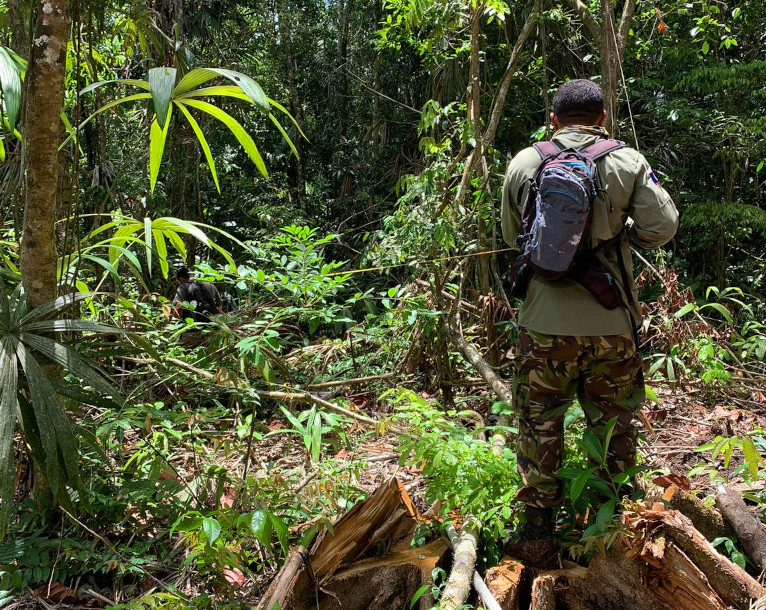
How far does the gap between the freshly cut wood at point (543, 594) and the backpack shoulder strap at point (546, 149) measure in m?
1.44

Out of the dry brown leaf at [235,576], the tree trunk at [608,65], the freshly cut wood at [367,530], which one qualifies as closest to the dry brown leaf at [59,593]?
→ the dry brown leaf at [235,576]

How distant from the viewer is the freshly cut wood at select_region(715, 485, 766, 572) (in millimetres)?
2214

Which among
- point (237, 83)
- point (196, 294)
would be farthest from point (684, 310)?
point (196, 294)

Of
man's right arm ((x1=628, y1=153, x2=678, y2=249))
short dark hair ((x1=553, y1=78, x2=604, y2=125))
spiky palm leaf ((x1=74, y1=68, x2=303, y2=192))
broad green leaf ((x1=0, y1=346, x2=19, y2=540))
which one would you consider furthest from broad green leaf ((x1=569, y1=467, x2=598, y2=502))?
broad green leaf ((x1=0, y1=346, x2=19, y2=540))

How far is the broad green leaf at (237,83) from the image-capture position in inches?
78.4

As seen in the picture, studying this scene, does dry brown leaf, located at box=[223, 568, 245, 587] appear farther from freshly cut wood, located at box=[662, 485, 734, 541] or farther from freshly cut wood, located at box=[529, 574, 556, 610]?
freshly cut wood, located at box=[662, 485, 734, 541]

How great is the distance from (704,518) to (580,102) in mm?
1598

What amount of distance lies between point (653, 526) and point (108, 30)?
4976mm

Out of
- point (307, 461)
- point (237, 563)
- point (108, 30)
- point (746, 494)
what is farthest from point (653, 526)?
point (108, 30)

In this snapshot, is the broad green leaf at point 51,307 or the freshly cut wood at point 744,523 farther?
the broad green leaf at point 51,307

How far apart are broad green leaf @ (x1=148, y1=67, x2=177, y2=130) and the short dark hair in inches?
52.4

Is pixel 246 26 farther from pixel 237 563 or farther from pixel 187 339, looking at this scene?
pixel 237 563

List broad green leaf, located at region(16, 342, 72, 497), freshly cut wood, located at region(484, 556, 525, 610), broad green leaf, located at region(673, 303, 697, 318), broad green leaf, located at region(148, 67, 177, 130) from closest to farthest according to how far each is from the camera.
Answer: broad green leaf, located at region(148, 67, 177, 130) → freshly cut wood, located at region(484, 556, 525, 610) → broad green leaf, located at region(16, 342, 72, 497) → broad green leaf, located at region(673, 303, 697, 318)

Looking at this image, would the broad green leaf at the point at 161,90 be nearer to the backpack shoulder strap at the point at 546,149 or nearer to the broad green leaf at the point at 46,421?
the broad green leaf at the point at 46,421
